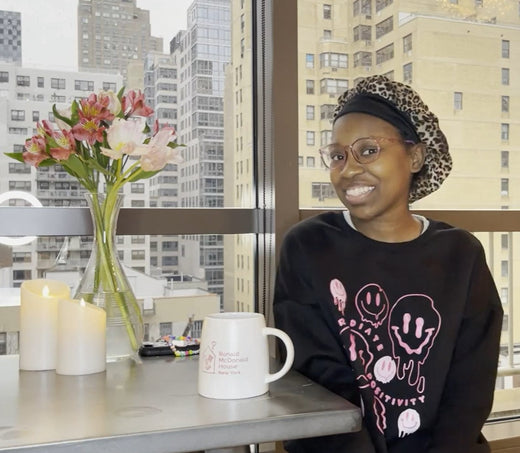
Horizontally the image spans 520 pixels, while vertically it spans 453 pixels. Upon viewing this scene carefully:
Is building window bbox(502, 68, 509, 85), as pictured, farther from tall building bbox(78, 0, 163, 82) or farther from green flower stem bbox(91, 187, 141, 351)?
green flower stem bbox(91, 187, 141, 351)

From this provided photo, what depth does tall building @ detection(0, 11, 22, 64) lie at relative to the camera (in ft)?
4.83

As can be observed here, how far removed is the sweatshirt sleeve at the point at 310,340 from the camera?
3.85ft

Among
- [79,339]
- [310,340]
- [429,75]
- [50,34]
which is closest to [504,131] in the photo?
[429,75]

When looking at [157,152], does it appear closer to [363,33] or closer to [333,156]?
[333,156]

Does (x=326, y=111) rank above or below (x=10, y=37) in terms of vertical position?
below

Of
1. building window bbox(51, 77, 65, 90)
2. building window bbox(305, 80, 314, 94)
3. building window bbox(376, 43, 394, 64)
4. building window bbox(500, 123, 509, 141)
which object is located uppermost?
building window bbox(376, 43, 394, 64)

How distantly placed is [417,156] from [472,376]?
0.49 meters

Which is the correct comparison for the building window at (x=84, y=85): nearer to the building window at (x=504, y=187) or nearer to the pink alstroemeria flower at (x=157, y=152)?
the pink alstroemeria flower at (x=157, y=152)

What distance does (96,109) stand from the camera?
1176mm

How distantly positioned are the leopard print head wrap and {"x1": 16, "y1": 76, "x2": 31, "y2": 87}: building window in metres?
0.76

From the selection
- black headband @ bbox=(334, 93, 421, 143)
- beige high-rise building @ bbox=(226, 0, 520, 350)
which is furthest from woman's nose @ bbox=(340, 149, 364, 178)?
beige high-rise building @ bbox=(226, 0, 520, 350)

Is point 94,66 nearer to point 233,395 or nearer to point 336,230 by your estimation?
point 336,230

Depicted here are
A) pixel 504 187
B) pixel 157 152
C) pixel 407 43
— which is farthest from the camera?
pixel 504 187

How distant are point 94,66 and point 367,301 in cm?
90
